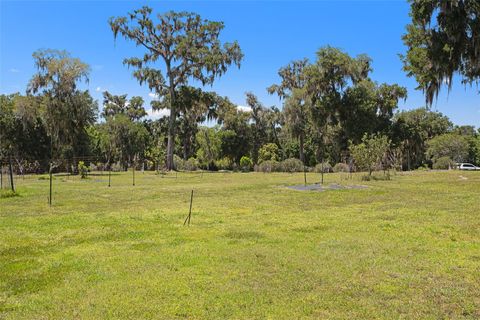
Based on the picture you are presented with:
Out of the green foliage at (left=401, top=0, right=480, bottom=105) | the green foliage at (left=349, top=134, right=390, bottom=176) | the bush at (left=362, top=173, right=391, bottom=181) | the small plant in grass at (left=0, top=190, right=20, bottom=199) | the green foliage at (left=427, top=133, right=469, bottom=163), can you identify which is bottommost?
the small plant in grass at (left=0, top=190, right=20, bottom=199)

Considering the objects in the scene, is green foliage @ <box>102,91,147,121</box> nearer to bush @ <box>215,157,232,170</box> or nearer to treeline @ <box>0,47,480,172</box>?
treeline @ <box>0,47,480,172</box>

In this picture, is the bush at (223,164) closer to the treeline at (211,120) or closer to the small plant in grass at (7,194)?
the treeline at (211,120)

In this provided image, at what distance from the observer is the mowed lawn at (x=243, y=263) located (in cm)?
460

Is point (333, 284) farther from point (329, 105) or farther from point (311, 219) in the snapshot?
point (329, 105)

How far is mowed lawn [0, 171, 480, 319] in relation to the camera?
4598 millimetres

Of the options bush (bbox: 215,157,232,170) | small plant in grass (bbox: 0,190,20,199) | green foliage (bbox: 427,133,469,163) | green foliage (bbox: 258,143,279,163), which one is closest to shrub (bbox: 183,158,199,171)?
bush (bbox: 215,157,232,170)

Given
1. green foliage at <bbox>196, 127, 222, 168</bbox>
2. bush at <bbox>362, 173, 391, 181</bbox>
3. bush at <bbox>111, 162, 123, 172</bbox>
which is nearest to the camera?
bush at <bbox>362, 173, 391, 181</bbox>

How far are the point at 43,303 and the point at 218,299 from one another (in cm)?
210

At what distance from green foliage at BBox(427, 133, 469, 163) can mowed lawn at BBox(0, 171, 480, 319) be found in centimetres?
4298

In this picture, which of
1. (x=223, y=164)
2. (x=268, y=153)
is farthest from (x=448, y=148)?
(x=223, y=164)

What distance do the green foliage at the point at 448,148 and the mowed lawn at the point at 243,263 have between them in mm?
42985

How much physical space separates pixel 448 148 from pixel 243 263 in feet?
170

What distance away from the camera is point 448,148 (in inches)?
1991

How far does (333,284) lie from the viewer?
5340 mm
